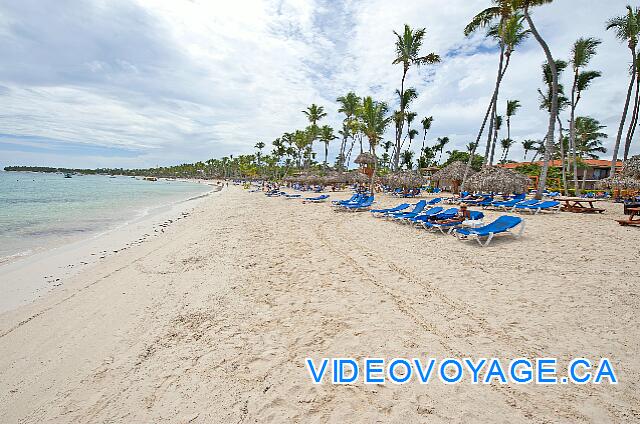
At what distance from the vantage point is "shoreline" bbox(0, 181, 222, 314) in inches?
219

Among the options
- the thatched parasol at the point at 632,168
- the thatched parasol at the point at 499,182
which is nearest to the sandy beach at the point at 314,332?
the thatched parasol at the point at 499,182

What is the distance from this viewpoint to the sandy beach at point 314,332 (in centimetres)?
243

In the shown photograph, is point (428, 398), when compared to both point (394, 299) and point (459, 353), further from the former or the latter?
point (394, 299)

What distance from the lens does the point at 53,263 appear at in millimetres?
7387

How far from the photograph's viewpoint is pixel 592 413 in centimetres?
222

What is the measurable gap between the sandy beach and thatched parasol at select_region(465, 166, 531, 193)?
9757mm

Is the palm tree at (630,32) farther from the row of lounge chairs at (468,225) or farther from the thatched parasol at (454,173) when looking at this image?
the row of lounge chairs at (468,225)

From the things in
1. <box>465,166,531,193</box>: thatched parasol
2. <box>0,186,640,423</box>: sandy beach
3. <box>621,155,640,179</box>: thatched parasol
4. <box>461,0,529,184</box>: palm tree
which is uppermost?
<box>461,0,529,184</box>: palm tree

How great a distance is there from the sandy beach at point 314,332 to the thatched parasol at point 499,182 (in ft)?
32.0

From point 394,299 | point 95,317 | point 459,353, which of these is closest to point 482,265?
point 394,299

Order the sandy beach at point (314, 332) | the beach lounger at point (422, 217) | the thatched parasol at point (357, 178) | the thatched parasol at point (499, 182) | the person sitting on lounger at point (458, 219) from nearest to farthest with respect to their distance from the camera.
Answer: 1. the sandy beach at point (314, 332)
2. the person sitting on lounger at point (458, 219)
3. the beach lounger at point (422, 217)
4. the thatched parasol at point (499, 182)
5. the thatched parasol at point (357, 178)

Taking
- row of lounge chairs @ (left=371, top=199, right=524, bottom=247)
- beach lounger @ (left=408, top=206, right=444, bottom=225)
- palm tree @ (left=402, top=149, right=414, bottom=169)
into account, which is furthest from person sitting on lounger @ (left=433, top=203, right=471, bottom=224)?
palm tree @ (left=402, top=149, right=414, bottom=169)

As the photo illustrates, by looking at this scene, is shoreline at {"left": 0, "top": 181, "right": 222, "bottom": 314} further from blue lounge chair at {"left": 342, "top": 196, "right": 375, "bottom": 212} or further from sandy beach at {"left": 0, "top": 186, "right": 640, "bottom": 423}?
blue lounge chair at {"left": 342, "top": 196, "right": 375, "bottom": 212}

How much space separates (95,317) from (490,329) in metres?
5.34
